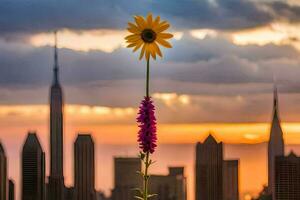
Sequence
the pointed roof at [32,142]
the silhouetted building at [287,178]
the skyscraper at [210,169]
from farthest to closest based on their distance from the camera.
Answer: the pointed roof at [32,142] < the silhouetted building at [287,178] < the skyscraper at [210,169]

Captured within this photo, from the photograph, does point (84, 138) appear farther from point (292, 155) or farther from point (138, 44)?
point (138, 44)

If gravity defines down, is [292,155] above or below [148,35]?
above

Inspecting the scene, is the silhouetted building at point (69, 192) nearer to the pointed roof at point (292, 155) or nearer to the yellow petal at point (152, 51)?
the pointed roof at point (292, 155)

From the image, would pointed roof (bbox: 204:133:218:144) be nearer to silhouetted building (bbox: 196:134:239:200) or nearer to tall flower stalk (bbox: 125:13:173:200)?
silhouetted building (bbox: 196:134:239:200)

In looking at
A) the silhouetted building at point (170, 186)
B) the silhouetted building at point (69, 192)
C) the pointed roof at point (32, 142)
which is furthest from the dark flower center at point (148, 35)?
the pointed roof at point (32, 142)

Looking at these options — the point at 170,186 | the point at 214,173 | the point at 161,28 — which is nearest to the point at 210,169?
the point at 214,173
